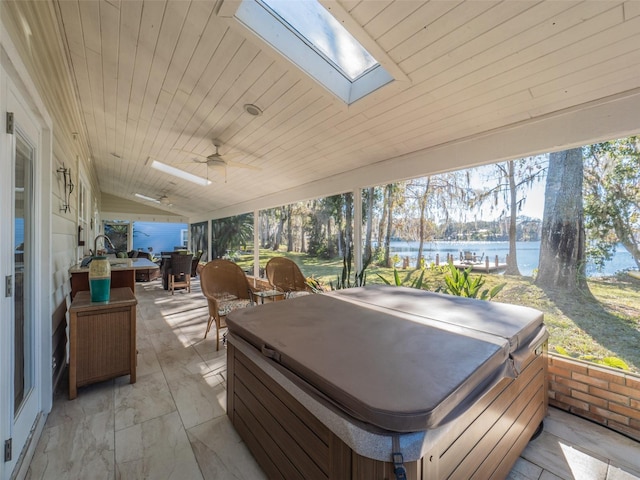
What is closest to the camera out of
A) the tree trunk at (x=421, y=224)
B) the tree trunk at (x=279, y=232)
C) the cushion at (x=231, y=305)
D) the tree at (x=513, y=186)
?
the tree at (x=513, y=186)

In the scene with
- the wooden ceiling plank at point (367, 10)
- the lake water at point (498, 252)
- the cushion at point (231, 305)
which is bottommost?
the cushion at point (231, 305)

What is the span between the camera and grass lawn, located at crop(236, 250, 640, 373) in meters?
2.00

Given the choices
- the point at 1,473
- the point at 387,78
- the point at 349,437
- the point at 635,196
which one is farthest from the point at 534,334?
the point at 1,473

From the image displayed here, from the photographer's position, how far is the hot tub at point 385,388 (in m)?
0.91

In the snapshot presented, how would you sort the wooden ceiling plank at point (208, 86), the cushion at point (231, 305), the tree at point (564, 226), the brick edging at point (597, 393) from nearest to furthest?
the brick edging at point (597, 393) → the wooden ceiling plank at point (208, 86) → the tree at point (564, 226) → the cushion at point (231, 305)

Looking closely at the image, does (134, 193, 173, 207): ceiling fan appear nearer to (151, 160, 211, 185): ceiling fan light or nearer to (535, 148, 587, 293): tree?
(151, 160, 211, 185): ceiling fan light

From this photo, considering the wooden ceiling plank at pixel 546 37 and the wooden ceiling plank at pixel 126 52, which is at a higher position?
the wooden ceiling plank at pixel 126 52

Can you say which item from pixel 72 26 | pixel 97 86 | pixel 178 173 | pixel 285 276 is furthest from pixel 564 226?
pixel 178 173

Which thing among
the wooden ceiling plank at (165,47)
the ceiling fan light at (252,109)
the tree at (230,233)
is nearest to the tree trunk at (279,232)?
the tree at (230,233)

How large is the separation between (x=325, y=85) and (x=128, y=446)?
3017 mm

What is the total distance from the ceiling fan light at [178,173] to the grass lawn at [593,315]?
6084 mm

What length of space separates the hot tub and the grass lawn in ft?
2.07

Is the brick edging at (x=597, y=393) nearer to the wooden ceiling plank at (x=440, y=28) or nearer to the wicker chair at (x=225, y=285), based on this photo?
the wooden ceiling plank at (x=440, y=28)

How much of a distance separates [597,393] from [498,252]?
1.28m
